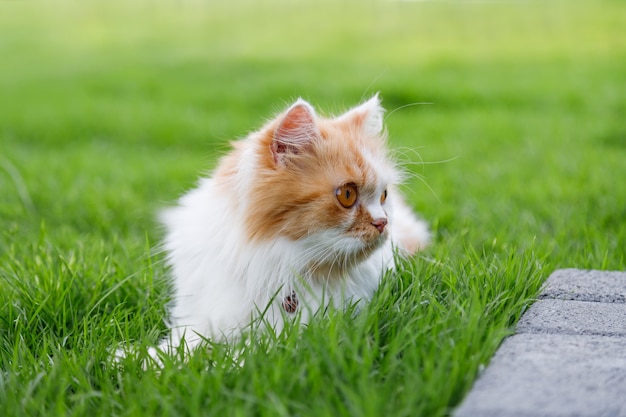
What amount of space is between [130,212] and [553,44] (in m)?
10.5

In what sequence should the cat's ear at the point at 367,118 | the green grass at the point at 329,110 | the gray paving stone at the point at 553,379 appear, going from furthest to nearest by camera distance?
the cat's ear at the point at 367,118
the green grass at the point at 329,110
the gray paving stone at the point at 553,379

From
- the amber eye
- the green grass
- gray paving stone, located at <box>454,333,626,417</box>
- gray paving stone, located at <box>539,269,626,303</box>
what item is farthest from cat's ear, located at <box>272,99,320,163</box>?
gray paving stone, located at <box>539,269,626,303</box>

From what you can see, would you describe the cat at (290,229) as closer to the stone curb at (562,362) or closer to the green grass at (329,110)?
the green grass at (329,110)

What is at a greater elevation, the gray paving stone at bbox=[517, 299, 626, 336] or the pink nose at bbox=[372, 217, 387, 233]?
the pink nose at bbox=[372, 217, 387, 233]

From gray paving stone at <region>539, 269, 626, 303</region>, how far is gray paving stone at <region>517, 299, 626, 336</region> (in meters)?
0.10

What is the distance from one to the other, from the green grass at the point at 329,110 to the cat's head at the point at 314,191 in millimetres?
235

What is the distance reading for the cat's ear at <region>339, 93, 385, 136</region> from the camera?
9.92 ft

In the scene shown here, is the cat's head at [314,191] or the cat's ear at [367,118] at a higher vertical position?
the cat's ear at [367,118]

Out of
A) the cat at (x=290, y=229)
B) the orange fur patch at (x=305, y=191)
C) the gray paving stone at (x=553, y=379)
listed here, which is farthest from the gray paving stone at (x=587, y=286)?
the orange fur patch at (x=305, y=191)

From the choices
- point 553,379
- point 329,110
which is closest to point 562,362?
point 553,379

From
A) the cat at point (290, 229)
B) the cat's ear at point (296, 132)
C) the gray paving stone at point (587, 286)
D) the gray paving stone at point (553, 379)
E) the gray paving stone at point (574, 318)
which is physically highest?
the cat's ear at point (296, 132)

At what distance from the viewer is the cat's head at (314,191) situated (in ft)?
8.75

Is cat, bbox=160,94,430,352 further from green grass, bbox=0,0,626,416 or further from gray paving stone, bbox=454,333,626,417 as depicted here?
gray paving stone, bbox=454,333,626,417

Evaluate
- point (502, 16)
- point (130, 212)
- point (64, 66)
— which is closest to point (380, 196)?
point (130, 212)
